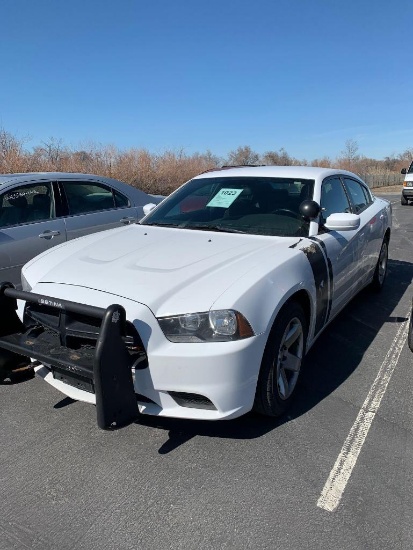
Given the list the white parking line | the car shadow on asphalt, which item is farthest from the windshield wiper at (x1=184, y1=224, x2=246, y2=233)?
the white parking line

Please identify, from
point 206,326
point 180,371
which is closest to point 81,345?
point 180,371

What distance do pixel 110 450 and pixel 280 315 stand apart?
1.30 meters

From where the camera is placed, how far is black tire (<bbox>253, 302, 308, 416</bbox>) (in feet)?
8.89

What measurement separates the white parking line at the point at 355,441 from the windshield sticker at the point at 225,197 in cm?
191

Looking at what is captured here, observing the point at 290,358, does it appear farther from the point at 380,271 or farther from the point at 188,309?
the point at 380,271

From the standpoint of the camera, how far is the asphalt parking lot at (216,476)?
207cm

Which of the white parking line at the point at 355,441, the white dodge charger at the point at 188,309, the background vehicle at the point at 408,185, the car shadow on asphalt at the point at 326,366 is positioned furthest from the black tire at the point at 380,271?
the background vehicle at the point at 408,185

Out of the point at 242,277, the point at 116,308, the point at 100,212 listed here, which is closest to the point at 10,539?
the point at 116,308

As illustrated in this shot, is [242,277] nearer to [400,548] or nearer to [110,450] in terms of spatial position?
[110,450]

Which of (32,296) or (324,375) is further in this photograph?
(324,375)

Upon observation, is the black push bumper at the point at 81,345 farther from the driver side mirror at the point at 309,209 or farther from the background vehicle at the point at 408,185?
the background vehicle at the point at 408,185

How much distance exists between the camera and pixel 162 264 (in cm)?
292

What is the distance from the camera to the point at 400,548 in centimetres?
197

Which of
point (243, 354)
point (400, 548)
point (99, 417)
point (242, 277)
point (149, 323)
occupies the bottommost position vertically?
point (400, 548)
